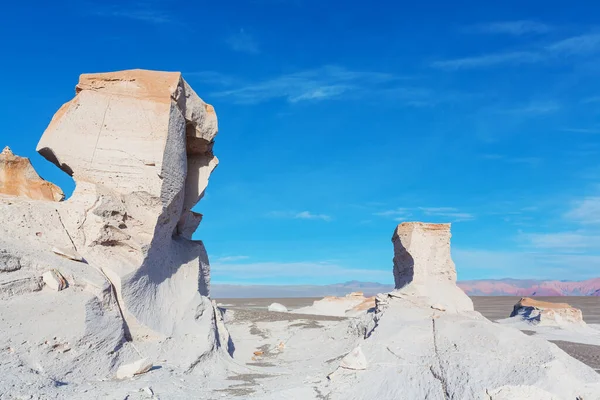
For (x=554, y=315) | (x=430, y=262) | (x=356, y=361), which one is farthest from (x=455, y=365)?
(x=554, y=315)

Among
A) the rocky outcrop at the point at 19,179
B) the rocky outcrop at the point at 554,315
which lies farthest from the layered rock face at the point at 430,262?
the rocky outcrop at the point at 19,179

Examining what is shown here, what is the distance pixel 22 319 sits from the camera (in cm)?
573

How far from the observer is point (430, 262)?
1312 cm

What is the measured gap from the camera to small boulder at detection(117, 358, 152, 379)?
6293 millimetres

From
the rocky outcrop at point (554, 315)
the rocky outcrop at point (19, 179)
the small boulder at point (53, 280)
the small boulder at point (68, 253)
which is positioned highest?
the rocky outcrop at point (19, 179)

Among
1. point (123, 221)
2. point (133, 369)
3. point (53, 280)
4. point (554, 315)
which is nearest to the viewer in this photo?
point (53, 280)

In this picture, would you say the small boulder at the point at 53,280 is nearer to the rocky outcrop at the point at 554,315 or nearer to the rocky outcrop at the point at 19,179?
the rocky outcrop at the point at 19,179

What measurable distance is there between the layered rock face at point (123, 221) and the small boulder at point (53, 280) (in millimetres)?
77

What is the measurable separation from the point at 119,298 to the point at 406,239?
8128mm

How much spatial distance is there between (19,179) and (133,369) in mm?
4877

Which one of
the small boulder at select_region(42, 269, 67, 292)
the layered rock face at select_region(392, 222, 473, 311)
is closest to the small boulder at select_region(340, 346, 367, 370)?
the small boulder at select_region(42, 269, 67, 292)

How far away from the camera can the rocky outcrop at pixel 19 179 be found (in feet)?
30.2

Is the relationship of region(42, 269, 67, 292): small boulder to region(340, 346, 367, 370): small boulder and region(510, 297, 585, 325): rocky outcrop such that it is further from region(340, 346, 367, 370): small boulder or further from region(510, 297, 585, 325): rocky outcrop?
region(510, 297, 585, 325): rocky outcrop

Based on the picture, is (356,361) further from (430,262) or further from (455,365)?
(430,262)
